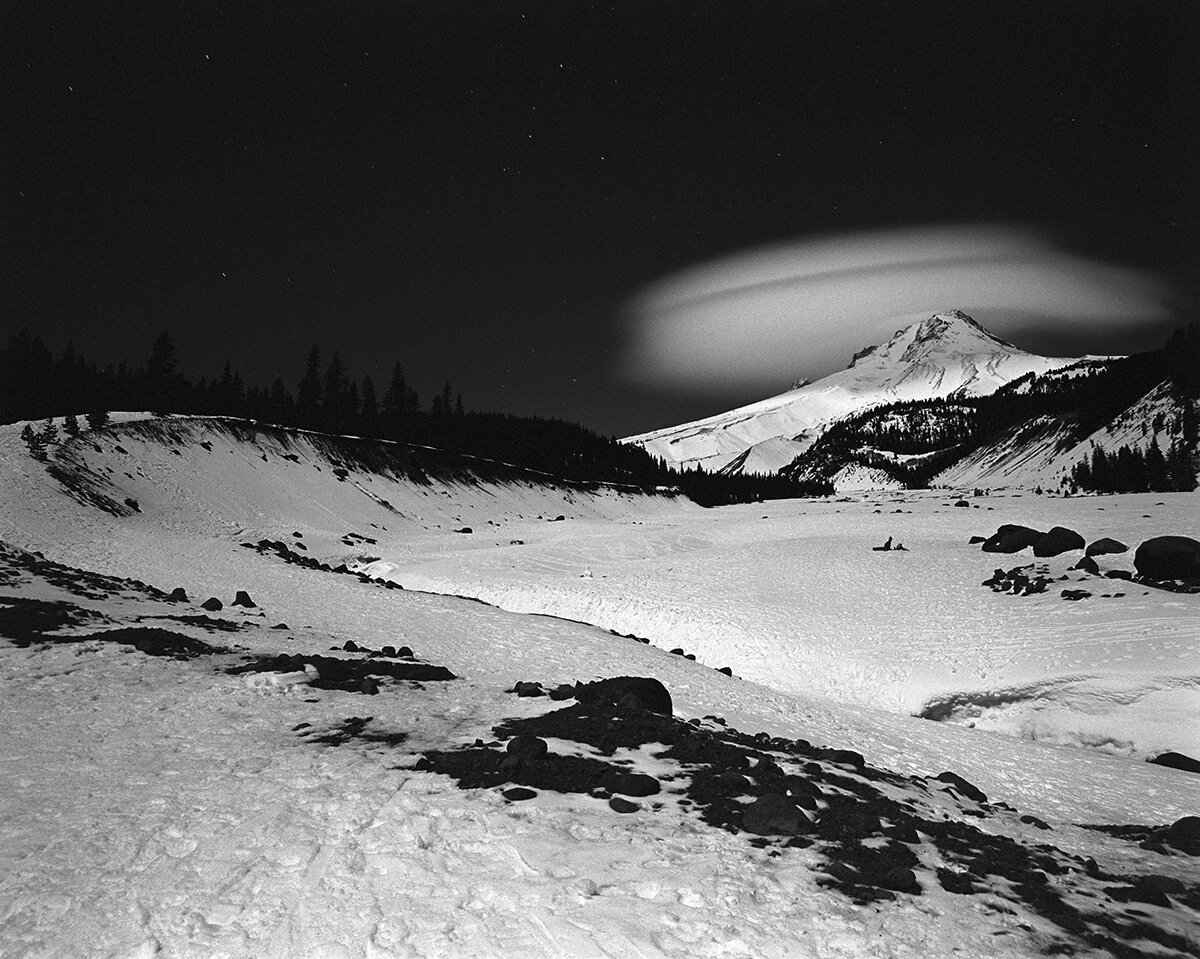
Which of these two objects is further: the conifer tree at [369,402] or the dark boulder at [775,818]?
the conifer tree at [369,402]

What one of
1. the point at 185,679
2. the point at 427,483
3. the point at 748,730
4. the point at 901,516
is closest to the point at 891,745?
the point at 748,730

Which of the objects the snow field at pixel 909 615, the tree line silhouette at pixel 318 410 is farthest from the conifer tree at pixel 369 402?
the snow field at pixel 909 615

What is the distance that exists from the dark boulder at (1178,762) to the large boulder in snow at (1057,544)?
15344mm

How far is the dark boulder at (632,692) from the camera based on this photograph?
11727 millimetres

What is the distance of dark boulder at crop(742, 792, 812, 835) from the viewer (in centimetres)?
655

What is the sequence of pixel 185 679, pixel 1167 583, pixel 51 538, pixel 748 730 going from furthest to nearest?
pixel 51 538 < pixel 1167 583 < pixel 748 730 < pixel 185 679

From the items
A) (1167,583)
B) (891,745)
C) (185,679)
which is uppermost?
(1167,583)

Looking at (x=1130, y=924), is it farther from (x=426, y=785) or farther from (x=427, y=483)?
(x=427, y=483)

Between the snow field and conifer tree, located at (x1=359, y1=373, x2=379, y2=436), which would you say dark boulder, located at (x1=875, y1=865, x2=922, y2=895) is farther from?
conifer tree, located at (x1=359, y1=373, x2=379, y2=436)

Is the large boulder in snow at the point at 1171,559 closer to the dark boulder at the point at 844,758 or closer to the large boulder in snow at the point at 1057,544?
the large boulder in snow at the point at 1057,544

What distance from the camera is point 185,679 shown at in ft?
38.5

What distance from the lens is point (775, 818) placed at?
6668mm

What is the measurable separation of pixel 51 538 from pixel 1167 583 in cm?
4775

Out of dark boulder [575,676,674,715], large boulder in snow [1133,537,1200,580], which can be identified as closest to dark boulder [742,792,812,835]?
dark boulder [575,676,674,715]
